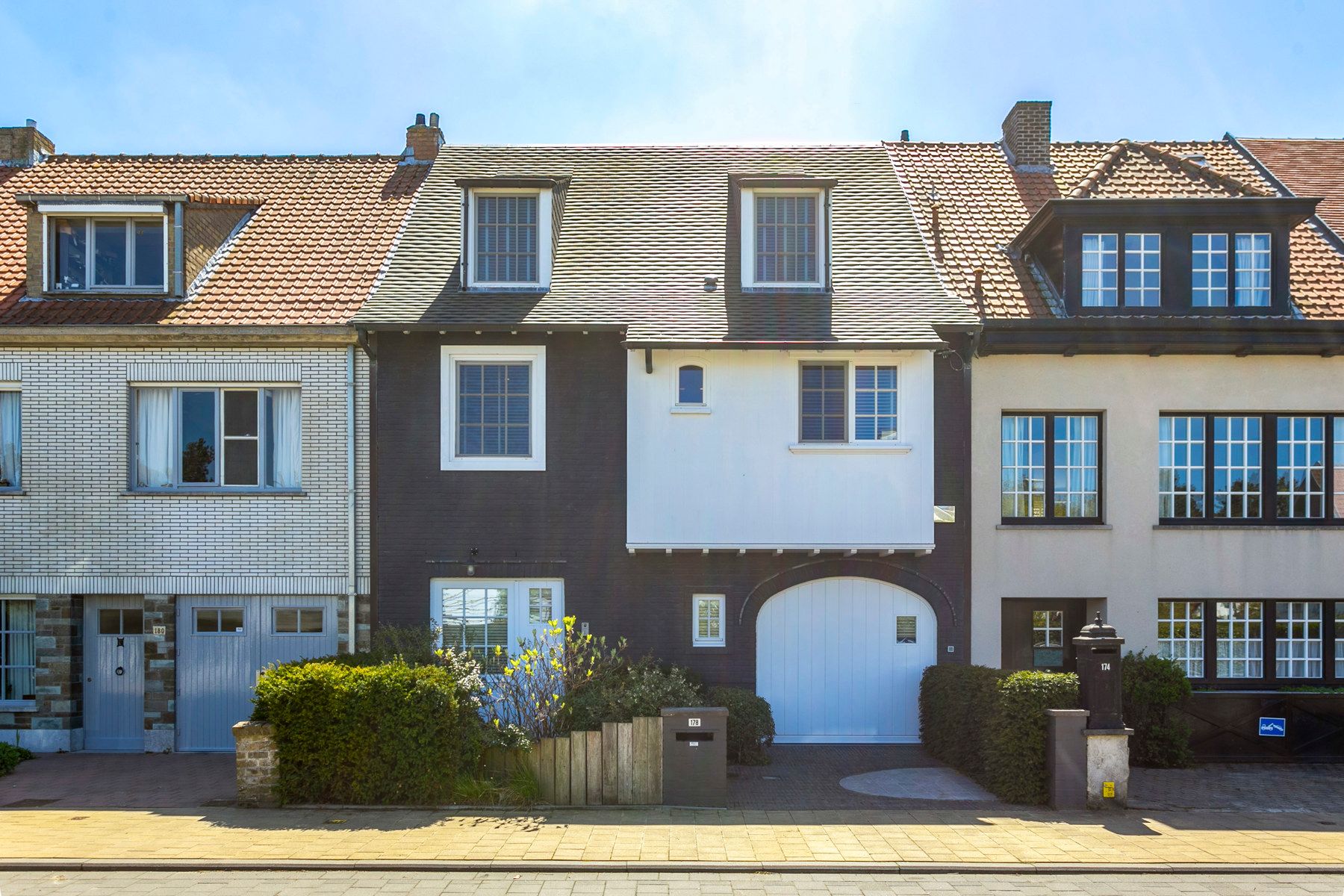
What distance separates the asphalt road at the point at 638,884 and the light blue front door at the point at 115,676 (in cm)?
577

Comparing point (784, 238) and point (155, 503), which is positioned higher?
point (784, 238)

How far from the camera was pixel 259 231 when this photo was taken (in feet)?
55.1

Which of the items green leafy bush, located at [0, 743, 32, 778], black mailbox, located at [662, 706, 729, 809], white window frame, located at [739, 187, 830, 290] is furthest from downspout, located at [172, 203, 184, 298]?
black mailbox, located at [662, 706, 729, 809]

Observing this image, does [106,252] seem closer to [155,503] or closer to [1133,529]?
[155,503]

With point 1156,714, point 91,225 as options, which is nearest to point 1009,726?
point 1156,714

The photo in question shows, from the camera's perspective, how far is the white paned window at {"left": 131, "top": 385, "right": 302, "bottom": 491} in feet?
48.3

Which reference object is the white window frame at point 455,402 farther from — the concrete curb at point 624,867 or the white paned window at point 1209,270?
the white paned window at point 1209,270

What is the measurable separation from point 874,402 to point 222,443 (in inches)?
375

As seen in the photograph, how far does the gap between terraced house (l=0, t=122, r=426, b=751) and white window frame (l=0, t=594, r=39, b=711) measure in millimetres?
27

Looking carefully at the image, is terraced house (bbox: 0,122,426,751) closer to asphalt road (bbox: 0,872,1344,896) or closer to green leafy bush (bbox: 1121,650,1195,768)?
asphalt road (bbox: 0,872,1344,896)

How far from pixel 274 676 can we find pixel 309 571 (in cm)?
338

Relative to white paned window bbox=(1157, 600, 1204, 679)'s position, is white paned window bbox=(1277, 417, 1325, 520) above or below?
above

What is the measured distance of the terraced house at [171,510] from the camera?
47.3 ft

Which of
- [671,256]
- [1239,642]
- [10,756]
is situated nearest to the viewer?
[10,756]
